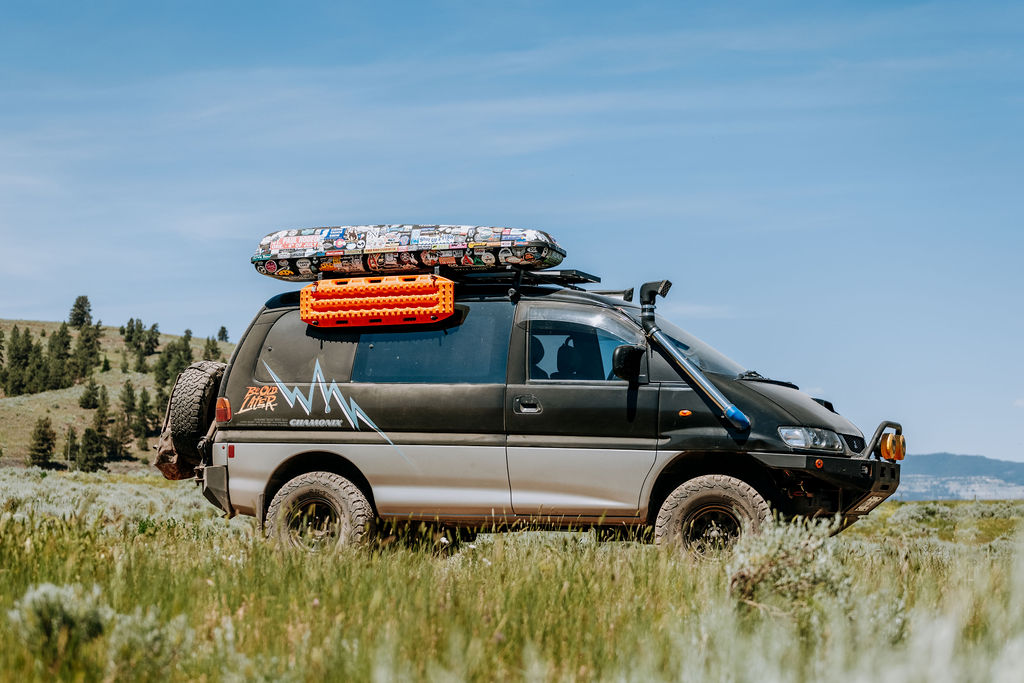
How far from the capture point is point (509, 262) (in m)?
8.67

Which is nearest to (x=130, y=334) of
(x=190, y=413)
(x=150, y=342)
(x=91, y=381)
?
(x=150, y=342)

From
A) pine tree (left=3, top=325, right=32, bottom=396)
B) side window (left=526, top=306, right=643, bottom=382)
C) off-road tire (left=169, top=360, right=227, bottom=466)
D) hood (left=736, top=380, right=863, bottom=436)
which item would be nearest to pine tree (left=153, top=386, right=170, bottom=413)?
pine tree (left=3, top=325, right=32, bottom=396)

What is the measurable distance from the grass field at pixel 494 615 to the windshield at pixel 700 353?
190 centimetres

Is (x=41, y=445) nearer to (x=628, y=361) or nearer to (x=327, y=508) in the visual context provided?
(x=327, y=508)

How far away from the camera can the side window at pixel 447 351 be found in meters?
8.41

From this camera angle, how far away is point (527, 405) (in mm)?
8203

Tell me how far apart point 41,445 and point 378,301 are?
A: 3880 inches

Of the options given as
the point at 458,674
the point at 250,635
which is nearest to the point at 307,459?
the point at 250,635

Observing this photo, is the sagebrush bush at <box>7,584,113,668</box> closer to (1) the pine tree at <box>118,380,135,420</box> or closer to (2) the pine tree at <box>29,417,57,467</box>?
(2) the pine tree at <box>29,417,57,467</box>

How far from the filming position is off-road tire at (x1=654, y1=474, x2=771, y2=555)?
762 cm

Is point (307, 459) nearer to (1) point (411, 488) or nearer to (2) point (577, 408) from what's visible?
(1) point (411, 488)

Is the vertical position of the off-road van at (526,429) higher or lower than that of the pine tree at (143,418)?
higher

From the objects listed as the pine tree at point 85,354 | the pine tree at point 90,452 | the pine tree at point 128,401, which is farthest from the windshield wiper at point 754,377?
the pine tree at point 85,354

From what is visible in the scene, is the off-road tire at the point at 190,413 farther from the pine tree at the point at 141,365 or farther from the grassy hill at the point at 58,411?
the pine tree at the point at 141,365
